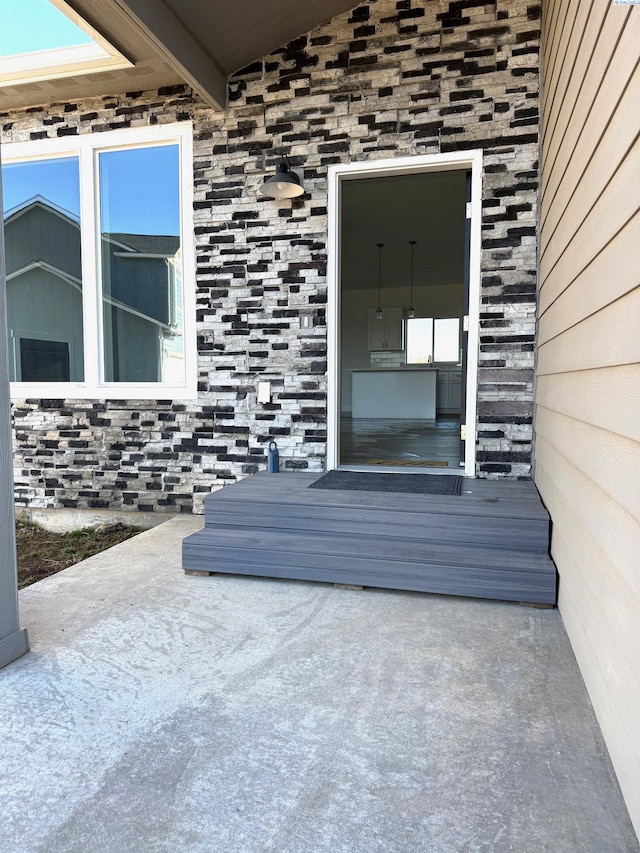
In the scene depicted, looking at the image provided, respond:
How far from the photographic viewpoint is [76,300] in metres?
4.14

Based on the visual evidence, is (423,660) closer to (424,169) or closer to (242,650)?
(242,650)

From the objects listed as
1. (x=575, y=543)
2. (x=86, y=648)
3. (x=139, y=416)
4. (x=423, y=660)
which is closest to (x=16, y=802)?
(x=86, y=648)

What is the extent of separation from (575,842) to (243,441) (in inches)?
119

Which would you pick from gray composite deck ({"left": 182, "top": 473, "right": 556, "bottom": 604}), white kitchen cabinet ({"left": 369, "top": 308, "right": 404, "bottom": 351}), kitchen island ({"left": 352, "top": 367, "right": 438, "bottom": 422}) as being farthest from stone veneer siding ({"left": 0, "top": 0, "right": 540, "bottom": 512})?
white kitchen cabinet ({"left": 369, "top": 308, "right": 404, "bottom": 351})

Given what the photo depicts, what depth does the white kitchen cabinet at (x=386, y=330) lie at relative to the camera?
11.4 m

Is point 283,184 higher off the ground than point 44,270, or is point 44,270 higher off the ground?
point 283,184

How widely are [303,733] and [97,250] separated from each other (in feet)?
12.3

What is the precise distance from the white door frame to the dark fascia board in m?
0.94

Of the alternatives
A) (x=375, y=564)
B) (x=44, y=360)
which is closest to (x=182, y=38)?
(x=44, y=360)

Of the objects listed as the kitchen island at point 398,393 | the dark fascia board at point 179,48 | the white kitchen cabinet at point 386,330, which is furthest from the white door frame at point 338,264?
the white kitchen cabinet at point 386,330

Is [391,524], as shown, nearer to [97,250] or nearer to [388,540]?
[388,540]

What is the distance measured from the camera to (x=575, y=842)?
3.81 feet

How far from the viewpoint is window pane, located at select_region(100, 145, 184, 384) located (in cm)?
397

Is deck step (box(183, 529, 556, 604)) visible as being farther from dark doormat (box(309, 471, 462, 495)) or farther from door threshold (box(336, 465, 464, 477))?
door threshold (box(336, 465, 464, 477))
